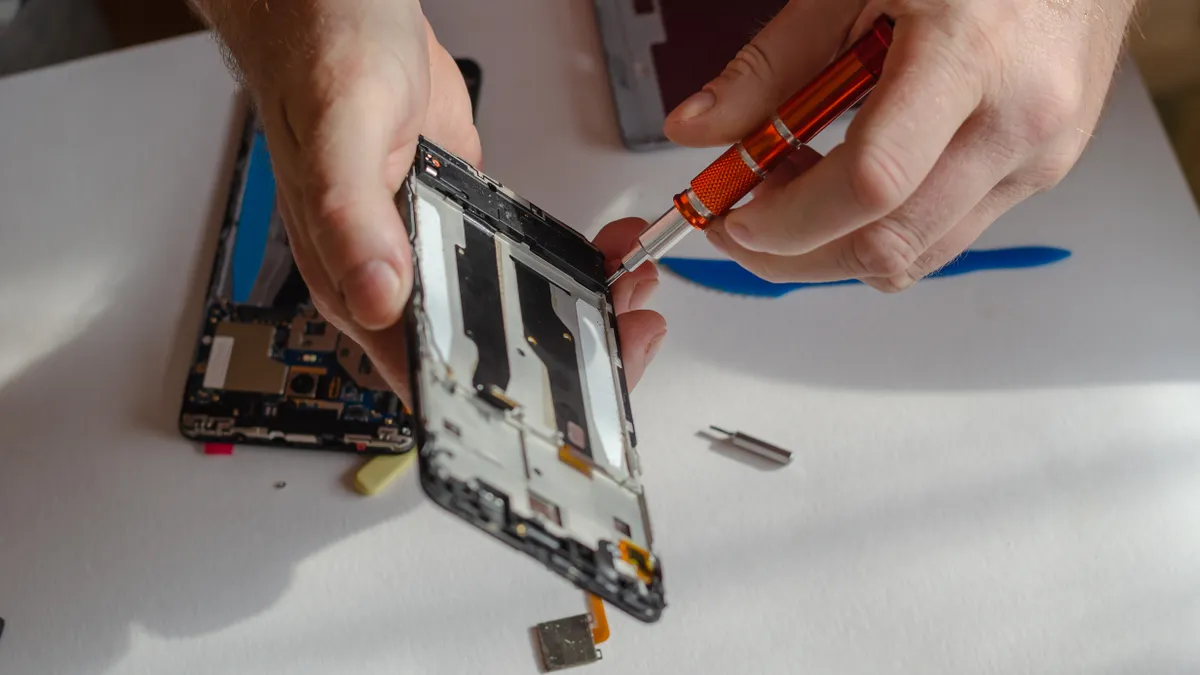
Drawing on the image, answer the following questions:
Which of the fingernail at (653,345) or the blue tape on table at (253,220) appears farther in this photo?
the blue tape on table at (253,220)

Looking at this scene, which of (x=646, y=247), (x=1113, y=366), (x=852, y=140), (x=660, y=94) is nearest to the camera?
(x=852, y=140)

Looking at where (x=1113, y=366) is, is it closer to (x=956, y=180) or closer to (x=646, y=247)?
(x=956, y=180)

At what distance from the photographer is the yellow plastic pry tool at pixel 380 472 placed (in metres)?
0.92

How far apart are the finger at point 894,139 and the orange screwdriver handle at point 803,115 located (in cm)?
2

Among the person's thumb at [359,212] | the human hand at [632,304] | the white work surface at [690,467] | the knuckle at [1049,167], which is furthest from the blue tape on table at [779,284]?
the person's thumb at [359,212]

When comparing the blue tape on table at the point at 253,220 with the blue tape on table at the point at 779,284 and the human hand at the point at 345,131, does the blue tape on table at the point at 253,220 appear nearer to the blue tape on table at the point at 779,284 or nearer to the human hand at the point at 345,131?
the human hand at the point at 345,131

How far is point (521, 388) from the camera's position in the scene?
639 mm

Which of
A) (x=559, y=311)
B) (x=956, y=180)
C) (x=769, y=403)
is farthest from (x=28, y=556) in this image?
(x=956, y=180)

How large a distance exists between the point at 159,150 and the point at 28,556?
1.66 ft

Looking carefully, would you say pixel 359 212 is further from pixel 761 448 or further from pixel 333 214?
pixel 761 448

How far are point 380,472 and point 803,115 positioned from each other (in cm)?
55

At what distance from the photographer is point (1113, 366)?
3.34 feet

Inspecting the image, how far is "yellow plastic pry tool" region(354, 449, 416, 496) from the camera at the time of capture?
3.01 feet

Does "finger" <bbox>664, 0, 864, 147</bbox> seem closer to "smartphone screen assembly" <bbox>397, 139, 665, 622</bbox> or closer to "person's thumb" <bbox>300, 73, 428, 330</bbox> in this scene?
"smartphone screen assembly" <bbox>397, 139, 665, 622</bbox>
